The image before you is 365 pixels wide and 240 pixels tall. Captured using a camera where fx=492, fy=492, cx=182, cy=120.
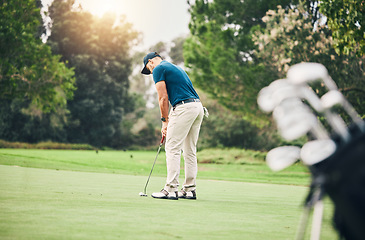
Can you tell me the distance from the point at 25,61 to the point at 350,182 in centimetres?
3035

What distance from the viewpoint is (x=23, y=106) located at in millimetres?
38656

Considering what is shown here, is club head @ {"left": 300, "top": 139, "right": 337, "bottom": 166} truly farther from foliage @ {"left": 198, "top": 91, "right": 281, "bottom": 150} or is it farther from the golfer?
foliage @ {"left": 198, "top": 91, "right": 281, "bottom": 150}

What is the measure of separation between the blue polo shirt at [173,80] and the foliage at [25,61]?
2281 cm

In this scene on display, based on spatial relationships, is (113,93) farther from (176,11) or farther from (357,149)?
(357,149)

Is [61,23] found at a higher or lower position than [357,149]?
higher

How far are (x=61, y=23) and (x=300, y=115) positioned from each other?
45.0m

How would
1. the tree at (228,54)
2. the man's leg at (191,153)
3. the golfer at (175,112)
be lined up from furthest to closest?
the tree at (228,54) → the man's leg at (191,153) → the golfer at (175,112)

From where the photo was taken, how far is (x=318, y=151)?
2.00 metres

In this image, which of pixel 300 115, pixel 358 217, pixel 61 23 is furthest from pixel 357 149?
pixel 61 23

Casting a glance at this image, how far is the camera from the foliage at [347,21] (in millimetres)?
11992

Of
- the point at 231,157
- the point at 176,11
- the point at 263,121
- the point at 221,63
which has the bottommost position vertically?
the point at 231,157

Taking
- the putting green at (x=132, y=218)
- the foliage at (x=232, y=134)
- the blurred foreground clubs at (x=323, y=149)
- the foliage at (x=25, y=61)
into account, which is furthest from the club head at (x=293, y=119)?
the foliage at (x=232, y=134)

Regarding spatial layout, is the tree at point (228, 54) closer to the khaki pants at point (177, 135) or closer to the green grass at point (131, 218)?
the khaki pants at point (177, 135)

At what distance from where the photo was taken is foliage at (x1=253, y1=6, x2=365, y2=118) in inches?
760
